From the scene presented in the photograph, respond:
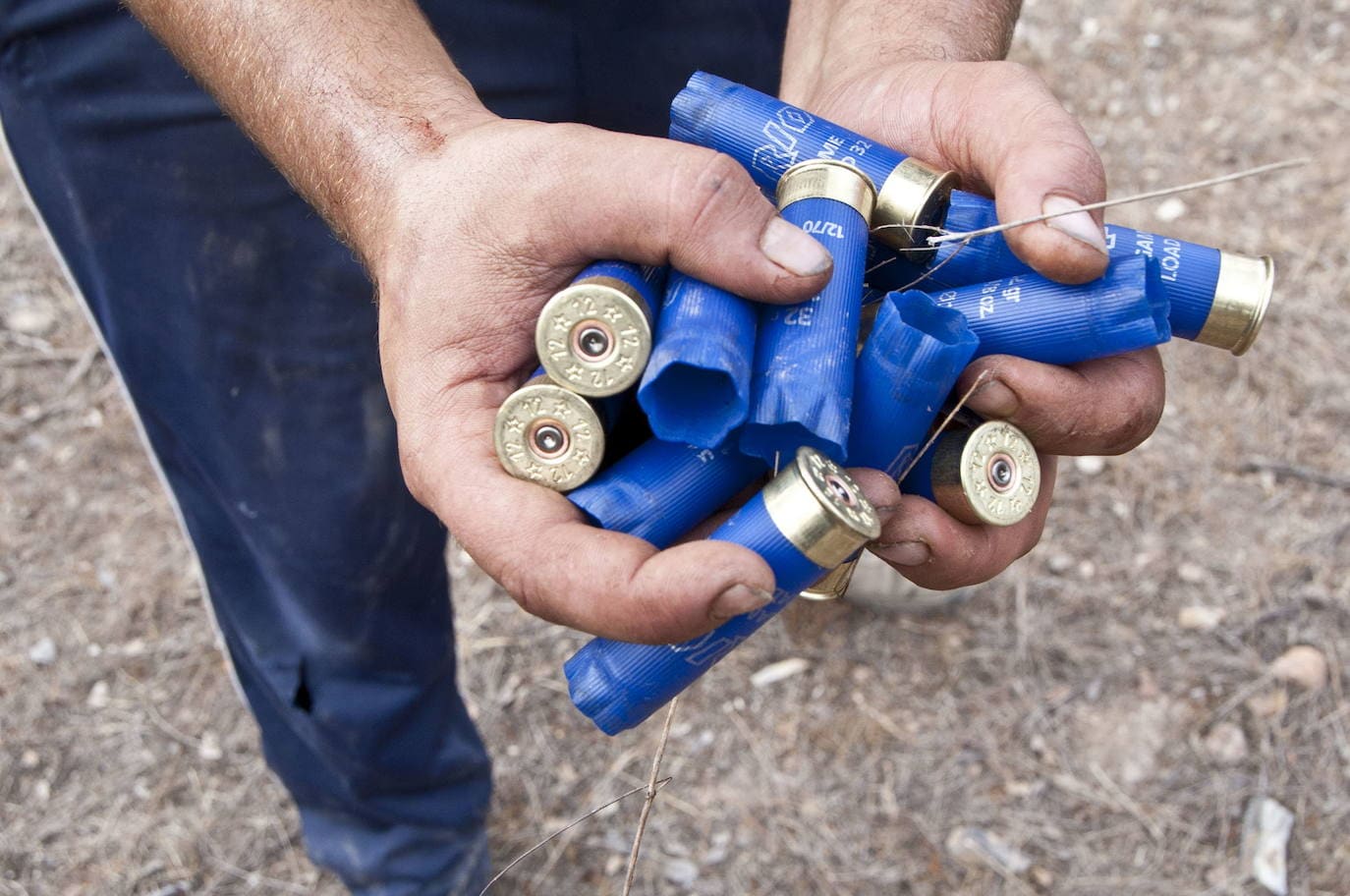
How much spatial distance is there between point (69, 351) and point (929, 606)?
3.46 metres

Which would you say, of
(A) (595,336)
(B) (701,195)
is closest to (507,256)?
(A) (595,336)

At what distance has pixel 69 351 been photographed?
4.73 m

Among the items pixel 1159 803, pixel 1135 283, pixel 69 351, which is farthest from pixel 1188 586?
pixel 69 351

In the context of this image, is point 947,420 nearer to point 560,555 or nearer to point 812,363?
point 812,363

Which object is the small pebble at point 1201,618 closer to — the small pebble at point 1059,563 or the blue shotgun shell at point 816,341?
the small pebble at point 1059,563

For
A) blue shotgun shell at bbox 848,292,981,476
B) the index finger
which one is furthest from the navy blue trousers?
blue shotgun shell at bbox 848,292,981,476

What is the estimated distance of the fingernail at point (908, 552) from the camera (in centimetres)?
189

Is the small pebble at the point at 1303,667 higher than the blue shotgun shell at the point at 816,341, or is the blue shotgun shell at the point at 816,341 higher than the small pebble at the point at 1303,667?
the blue shotgun shell at the point at 816,341

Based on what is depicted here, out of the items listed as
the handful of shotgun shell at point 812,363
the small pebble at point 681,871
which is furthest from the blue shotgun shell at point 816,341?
the small pebble at point 681,871

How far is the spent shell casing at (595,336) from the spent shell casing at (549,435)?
30mm

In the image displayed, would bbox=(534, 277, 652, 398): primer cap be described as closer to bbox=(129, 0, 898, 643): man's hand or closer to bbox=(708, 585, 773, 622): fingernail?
bbox=(129, 0, 898, 643): man's hand

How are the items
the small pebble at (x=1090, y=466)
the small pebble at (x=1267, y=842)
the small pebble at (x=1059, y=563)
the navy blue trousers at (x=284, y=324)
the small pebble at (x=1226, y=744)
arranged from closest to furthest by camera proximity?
the navy blue trousers at (x=284, y=324)
the small pebble at (x=1267, y=842)
the small pebble at (x=1226, y=744)
the small pebble at (x=1059, y=563)
the small pebble at (x=1090, y=466)

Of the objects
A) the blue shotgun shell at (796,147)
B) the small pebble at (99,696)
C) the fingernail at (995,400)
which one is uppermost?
the blue shotgun shell at (796,147)

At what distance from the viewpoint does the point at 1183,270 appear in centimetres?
201
